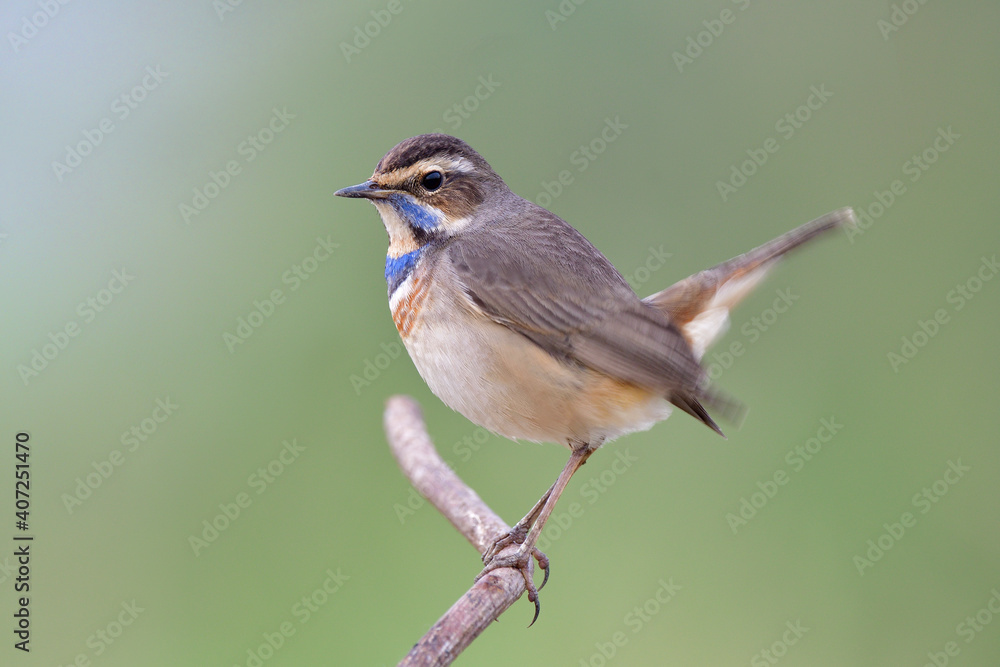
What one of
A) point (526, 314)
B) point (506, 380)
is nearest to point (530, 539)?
point (506, 380)

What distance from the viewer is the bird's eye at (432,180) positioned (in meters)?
4.55

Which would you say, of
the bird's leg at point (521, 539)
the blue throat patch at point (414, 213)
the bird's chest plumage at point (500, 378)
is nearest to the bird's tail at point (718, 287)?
the bird's chest plumage at point (500, 378)

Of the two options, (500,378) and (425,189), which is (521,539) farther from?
(425,189)

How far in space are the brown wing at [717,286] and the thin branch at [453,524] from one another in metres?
Result: 1.36

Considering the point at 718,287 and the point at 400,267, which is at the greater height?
the point at 718,287

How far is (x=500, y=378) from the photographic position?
14.0 feet

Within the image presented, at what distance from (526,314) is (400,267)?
713mm

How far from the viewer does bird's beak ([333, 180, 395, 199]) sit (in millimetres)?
4387

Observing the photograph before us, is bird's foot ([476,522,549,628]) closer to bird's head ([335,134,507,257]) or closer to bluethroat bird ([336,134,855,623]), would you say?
bluethroat bird ([336,134,855,623])

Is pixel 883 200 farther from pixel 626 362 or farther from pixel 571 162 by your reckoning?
pixel 626 362

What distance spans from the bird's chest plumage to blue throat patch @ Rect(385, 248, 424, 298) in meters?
0.12

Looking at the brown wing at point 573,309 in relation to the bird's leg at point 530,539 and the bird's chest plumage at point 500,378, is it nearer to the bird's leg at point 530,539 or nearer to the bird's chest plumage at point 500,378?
the bird's chest plumage at point 500,378

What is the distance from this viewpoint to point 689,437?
6715mm

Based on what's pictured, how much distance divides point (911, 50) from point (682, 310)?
3.79 m
